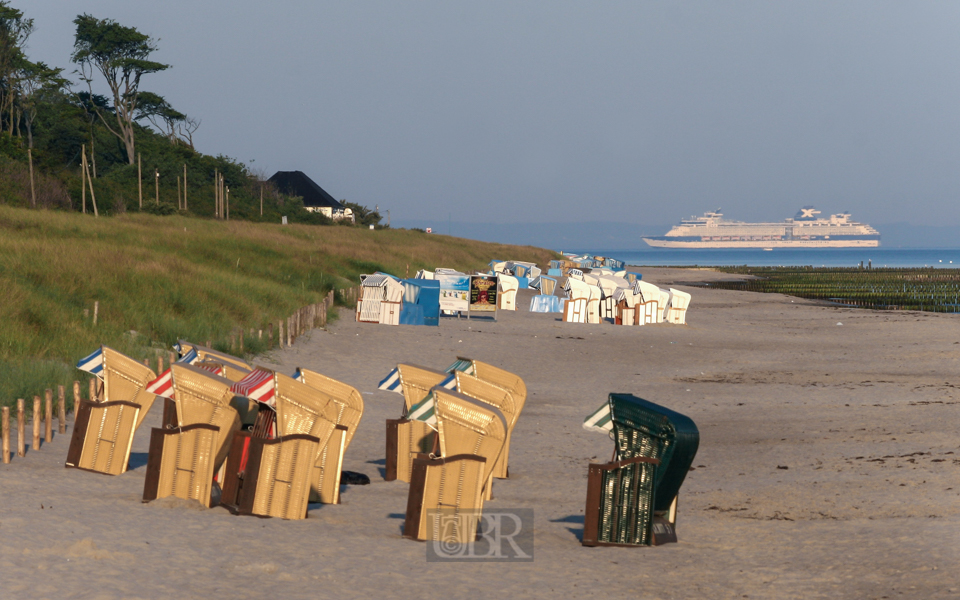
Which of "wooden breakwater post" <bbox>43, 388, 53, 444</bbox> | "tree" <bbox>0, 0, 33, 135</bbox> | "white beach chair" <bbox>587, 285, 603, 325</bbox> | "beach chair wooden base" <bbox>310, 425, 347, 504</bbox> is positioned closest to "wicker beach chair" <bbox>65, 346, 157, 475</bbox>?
"wooden breakwater post" <bbox>43, 388, 53, 444</bbox>

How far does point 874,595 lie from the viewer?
5594mm

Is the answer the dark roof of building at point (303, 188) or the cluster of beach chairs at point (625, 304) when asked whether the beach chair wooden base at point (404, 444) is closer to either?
the cluster of beach chairs at point (625, 304)

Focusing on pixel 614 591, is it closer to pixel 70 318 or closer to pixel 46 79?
pixel 70 318

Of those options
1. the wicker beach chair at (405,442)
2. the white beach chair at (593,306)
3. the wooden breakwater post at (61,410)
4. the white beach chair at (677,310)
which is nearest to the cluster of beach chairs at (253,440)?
the wicker beach chair at (405,442)

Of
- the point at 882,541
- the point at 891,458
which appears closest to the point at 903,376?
the point at 891,458

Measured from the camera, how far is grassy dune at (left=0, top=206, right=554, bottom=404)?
1321 centimetres

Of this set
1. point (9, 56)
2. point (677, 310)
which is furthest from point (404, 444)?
point (9, 56)

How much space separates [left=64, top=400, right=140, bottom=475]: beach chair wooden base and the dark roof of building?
79.9 metres

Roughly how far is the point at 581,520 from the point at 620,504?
1021 millimetres

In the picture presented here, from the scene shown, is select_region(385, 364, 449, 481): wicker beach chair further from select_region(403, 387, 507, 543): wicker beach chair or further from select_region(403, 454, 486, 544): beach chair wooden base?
select_region(403, 454, 486, 544): beach chair wooden base

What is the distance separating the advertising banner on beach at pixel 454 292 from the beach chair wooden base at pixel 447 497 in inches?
801

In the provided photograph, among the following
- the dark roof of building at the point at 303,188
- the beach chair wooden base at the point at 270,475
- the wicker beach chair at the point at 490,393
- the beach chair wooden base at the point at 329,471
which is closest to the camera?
the beach chair wooden base at the point at 270,475

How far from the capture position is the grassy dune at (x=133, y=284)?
43.3 feet

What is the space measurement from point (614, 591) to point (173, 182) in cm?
6321
